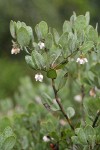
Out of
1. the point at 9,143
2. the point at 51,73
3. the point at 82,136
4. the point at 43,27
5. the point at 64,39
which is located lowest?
the point at 82,136

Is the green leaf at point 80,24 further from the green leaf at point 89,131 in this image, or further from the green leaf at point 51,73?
the green leaf at point 89,131

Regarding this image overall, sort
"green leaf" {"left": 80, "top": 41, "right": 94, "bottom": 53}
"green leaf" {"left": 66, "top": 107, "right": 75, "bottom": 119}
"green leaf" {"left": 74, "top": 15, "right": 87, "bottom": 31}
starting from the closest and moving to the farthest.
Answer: "green leaf" {"left": 80, "top": 41, "right": 94, "bottom": 53} < "green leaf" {"left": 74, "top": 15, "right": 87, "bottom": 31} < "green leaf" {"left": 66, "top": 107, "right": 75, "bottom": 119}

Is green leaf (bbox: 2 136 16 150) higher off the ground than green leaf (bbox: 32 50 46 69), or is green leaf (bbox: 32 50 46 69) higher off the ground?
green leaf (bbox: 32 50 46 69)

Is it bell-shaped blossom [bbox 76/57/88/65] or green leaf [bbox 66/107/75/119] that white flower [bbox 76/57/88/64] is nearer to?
bell-shaped blossom [bbox 76/57/88/65]

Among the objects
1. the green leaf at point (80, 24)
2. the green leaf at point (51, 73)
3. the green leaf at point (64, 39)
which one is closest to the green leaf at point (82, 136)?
the green leaf at point (51, 73)

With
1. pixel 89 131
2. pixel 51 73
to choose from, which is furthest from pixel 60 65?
pixel 89 131

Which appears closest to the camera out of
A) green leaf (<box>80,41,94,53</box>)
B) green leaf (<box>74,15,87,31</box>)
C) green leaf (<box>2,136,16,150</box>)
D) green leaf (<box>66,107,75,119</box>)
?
green leaf (<box>2,136,16,150</box>)

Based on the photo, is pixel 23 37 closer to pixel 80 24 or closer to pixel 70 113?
pixel 80 24

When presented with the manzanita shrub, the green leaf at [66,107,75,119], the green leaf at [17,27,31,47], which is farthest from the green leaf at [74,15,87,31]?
the green leaf at [66,107,75,119]

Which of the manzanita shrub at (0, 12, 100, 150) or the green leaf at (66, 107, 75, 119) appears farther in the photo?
the green leaf at (66, 107, 75, 119)
